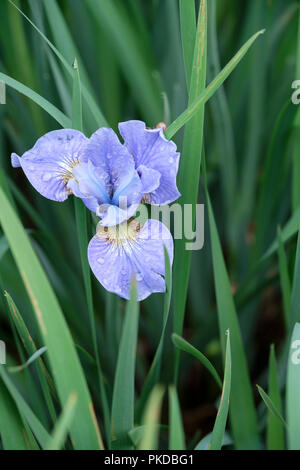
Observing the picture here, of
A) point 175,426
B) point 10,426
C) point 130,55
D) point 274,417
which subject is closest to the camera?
point 175,426

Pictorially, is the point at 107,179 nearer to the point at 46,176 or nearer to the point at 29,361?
the point at 46,176

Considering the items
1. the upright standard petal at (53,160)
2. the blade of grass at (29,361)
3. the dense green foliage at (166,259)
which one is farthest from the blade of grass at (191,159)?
the blade of grass at (29,361)

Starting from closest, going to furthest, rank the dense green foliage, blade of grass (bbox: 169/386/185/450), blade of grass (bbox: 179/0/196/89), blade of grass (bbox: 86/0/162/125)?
blade of grass (bbox: 169/386/185/450) < the dense green foliage < blade of grass (bbox: 179/0/196/89) < blade of grass (bbox: 86/0/162/125)

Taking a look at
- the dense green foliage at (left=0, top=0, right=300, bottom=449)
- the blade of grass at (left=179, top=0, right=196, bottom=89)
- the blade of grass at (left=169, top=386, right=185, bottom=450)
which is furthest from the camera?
the blade of grass at (left=179, top=0, right=196, bottom=89)

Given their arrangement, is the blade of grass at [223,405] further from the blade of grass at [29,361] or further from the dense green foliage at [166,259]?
the blade of grass at [29,361]

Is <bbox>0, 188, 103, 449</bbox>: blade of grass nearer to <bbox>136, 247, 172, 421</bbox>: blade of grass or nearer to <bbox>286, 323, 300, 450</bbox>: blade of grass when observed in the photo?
<bbox>136, 247, 172, 421</bbox>: blade of grass

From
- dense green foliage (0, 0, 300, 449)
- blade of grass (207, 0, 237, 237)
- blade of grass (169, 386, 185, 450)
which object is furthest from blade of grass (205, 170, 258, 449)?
blade of grass (207, 0, 237, 237)

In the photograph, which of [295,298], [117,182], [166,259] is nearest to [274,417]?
[295,298]

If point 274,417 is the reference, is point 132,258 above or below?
above
